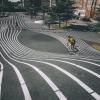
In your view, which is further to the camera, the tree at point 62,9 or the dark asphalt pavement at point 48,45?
the tree at point 62,9

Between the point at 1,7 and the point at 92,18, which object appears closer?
the point at 92,18

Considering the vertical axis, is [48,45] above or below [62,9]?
below

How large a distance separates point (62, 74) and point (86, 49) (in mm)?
18798

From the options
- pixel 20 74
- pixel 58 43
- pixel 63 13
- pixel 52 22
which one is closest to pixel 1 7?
pixel 52 22

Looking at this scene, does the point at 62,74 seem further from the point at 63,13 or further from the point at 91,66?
the point at 63,13

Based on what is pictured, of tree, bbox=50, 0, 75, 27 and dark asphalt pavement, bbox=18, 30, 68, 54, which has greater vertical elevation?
tree, bbox=50, 0, 75, 27

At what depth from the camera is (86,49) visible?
105 ft

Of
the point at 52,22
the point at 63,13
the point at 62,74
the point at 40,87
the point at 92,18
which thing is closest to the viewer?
the point at 40,87

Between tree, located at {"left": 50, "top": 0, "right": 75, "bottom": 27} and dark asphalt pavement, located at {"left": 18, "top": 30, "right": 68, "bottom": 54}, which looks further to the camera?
tree, located at {"left": 50, "top": 0, "right": 75, "bottom": 27}

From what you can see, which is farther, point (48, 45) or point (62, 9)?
point (62, 9)

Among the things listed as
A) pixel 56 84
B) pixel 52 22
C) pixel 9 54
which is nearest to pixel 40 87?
pixel 56 84

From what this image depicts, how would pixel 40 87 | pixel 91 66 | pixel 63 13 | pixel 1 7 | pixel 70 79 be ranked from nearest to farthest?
pixel 40 87 → pixel 70 79 → pixel 91 66 → pixel 63 13 → pixel 1 7

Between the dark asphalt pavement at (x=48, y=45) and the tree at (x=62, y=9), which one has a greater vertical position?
the tree at (x=62, y=9)

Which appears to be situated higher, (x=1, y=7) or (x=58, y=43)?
(x=1, y=7)
